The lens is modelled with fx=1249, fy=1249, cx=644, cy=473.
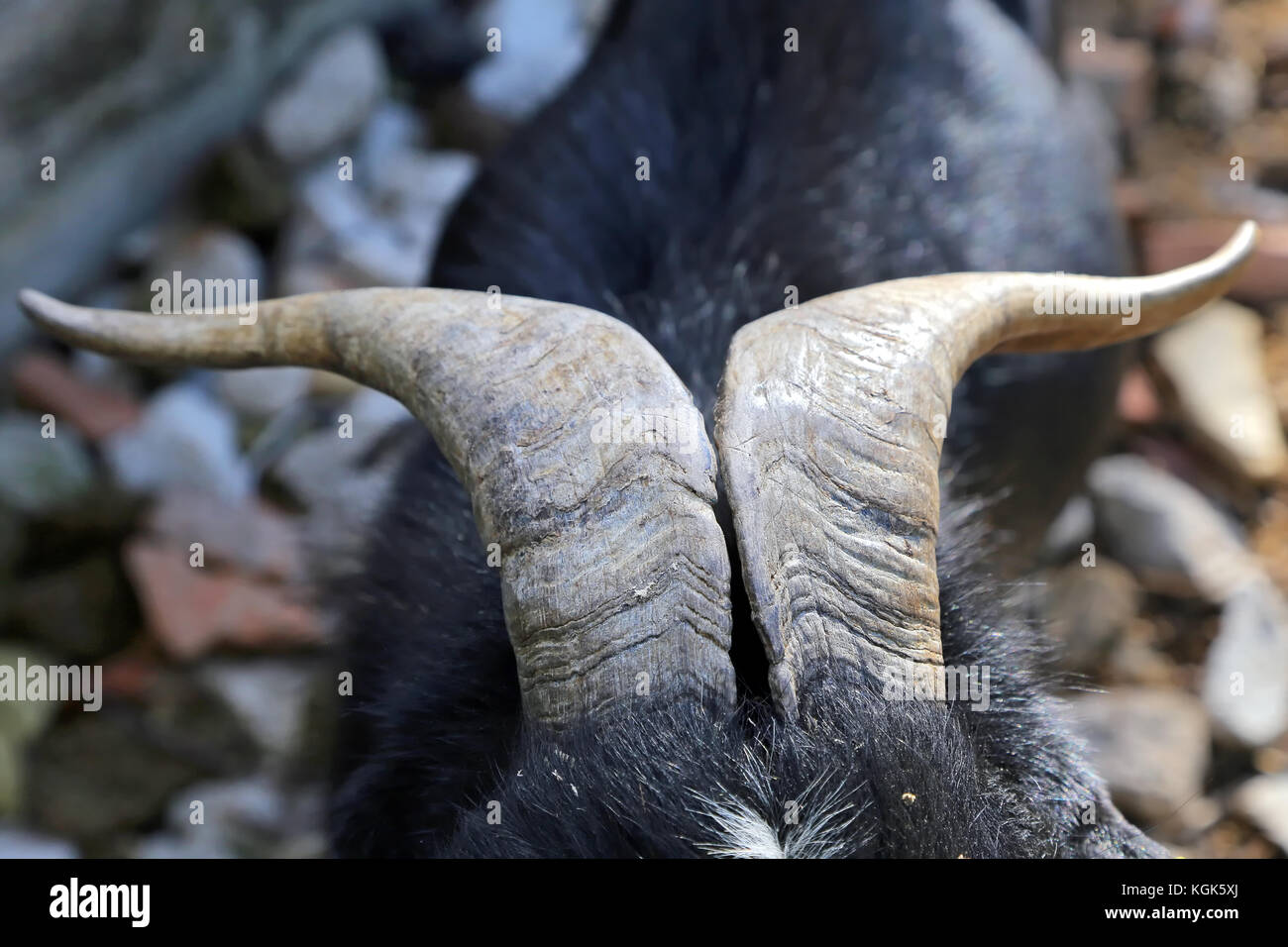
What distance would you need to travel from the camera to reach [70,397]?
3.94 metres

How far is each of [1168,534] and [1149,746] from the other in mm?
756

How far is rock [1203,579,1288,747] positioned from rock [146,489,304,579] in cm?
263

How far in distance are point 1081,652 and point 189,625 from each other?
252cm

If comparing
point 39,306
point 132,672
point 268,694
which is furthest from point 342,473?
point 39,306

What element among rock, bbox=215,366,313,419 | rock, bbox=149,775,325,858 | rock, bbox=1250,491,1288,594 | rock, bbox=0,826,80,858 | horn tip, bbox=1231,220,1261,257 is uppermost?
horn tip, bbox=1231,220,1261,257

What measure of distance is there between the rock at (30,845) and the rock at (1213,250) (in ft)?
12.1

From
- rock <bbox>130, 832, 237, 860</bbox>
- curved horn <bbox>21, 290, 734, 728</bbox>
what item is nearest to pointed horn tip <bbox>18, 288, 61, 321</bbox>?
curved horn <bbox>21, 290, 734, 728</bbox>

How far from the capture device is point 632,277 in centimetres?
251

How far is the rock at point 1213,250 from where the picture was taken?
13.7 feet

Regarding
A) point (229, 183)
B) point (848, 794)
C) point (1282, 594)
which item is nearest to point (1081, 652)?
point (1282, 594)

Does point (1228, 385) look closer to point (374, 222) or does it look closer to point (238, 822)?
point (374, 222)

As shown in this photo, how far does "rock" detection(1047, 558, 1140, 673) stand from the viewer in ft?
11.6

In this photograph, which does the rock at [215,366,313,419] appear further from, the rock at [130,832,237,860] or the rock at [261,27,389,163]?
the rock at [130,832,237,860]
